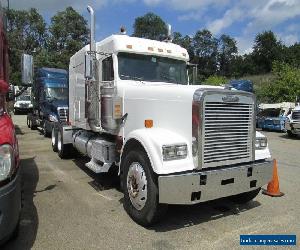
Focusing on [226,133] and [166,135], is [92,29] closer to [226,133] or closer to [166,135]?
[166,135]

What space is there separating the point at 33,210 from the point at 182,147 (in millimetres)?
2690

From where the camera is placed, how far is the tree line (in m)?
34.8

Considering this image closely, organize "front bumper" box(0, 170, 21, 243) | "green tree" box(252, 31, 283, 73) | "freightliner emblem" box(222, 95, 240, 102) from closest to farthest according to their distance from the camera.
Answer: "front bumper" box(0, 170, 21, 243)
"freightliner emblem" box(222, 95, 240, 102)
"green tree" box(252, 31, 283, 73)

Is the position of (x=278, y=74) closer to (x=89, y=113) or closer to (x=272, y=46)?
(x=89, y=113)

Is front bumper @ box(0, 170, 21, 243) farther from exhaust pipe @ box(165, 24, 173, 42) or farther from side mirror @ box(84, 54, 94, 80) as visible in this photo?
exhaust pipe @ box(165, 24, 173, 42)

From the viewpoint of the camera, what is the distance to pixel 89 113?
8.42 metres

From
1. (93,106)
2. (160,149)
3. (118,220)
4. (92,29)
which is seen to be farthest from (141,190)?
(92,29)

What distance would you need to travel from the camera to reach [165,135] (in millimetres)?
5527

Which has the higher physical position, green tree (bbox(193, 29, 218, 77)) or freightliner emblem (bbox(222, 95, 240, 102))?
green tree (bbox(193, 29, 218, 77))

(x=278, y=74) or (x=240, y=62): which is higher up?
(x=240, y=62)

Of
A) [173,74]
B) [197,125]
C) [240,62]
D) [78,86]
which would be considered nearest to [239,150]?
[197,125]

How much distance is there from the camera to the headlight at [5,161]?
157 inches

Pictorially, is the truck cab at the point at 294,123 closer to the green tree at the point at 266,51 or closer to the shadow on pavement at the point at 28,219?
the shadow on pavement at the point at 28,219

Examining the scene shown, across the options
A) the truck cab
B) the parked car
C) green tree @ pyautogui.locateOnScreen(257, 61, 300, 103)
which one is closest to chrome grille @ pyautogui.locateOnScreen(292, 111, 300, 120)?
the truck cab
